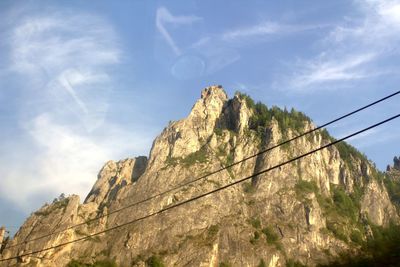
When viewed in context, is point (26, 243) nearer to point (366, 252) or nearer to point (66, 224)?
point (66, 224)

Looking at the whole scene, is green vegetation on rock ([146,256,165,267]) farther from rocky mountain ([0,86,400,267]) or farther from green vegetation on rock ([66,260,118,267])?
green vegetation on rock ([66,260,118,267])

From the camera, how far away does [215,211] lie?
5758 inches

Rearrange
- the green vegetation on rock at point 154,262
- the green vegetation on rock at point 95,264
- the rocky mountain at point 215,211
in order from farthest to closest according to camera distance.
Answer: the rocky mountain at point 215,211, the green vegetation on rock at point 95,264, the green vegetation on rock at point 154,262

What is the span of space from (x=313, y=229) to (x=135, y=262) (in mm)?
62317

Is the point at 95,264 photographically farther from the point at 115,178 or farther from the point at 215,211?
the point at 115,178

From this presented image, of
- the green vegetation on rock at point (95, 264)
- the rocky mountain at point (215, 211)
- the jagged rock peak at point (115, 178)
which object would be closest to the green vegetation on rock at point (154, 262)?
the rocky mountain at point (215, 211)

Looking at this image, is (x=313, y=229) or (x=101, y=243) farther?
(x=313, y=229)

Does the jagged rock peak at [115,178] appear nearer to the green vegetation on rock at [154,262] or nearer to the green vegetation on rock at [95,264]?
the green vegetation on rock at [95,264]

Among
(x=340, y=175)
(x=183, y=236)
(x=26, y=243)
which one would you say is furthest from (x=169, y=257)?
(x=340, y=175)

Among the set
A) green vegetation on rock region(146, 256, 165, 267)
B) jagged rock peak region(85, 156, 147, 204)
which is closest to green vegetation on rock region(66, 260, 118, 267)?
green vegetation on rock region(146, 256, 165, 267)

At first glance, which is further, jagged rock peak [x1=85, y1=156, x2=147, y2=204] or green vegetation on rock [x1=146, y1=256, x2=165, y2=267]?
jagged rock peak [x1=85, y1=156, x2=147, y2=204]

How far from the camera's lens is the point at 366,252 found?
2708 cm

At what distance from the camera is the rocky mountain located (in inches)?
5251

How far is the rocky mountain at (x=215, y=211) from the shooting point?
13338 cm
